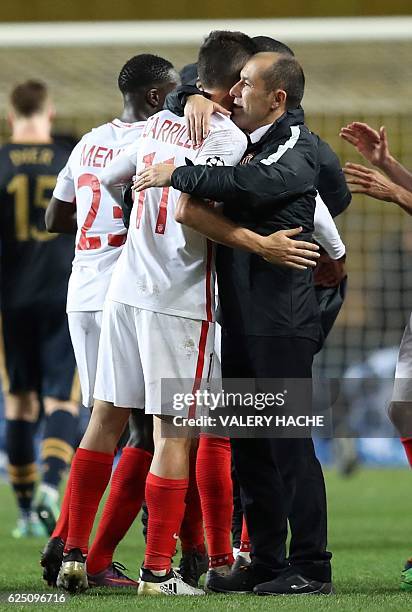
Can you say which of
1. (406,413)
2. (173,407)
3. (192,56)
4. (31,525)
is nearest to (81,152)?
(173,407)

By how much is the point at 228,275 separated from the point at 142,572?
1065 millimetres

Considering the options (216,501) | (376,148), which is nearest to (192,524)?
(216,501)

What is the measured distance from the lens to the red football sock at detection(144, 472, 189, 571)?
164 inches

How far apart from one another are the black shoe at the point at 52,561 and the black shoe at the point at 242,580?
608mm

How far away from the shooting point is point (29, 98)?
7363 mm

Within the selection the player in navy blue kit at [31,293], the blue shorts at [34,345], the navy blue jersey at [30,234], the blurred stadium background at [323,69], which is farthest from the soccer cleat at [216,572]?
the blurred stadium background at [323,69]

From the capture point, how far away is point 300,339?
4.17 meters

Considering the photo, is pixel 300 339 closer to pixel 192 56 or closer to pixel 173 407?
pixel 173 407

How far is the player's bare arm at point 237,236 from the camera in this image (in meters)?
4.08

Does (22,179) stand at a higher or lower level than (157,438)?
higher

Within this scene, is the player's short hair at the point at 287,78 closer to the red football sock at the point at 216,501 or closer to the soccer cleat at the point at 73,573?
the red football sock at the point at 216,501

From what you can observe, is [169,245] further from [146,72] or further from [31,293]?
[31,293]

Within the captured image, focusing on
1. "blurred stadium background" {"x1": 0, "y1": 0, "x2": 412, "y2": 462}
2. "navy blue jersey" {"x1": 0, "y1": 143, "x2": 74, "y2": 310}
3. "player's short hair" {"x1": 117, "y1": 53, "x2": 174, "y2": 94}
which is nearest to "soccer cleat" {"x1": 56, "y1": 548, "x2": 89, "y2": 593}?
"player's short hair" {"x1": 117, "y1": 53, "x2": 174, "y2": 94}

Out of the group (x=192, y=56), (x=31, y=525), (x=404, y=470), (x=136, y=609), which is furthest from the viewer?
(x=404, y=470)
